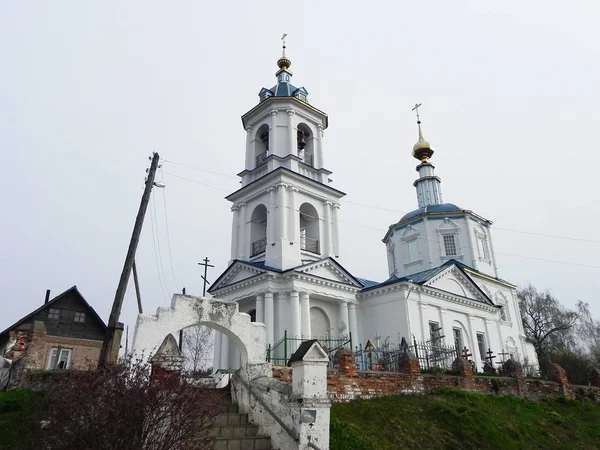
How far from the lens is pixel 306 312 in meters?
19.2

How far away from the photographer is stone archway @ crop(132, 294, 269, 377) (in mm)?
8533

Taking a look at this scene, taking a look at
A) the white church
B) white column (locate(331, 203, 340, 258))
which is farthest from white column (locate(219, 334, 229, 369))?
white column (locate(331, 203, 340, 258))

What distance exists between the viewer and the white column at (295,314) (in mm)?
18516

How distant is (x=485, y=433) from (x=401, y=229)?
25.3 m

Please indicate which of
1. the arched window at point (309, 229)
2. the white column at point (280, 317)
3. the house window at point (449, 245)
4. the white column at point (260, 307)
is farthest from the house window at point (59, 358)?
the house window at point (449, 245)

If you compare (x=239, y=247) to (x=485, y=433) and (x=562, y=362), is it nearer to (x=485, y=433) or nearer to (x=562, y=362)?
(x=485, y=433)

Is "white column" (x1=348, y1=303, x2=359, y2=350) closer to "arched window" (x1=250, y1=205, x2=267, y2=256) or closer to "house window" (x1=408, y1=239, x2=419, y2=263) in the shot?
"arched window" (x1=250, y1=205, x2=267, y2=256)

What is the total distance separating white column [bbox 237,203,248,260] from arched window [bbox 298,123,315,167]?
4.12 meters

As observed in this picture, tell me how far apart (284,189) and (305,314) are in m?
5.91

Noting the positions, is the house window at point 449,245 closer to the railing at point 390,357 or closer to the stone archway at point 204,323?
the railing at point 390,357

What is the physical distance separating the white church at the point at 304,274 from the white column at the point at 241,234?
0.05 m

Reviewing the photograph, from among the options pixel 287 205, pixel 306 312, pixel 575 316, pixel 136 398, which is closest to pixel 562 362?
pixel 306 312

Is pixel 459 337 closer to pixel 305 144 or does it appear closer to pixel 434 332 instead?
pixel 434 332

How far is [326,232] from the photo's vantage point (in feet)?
74.6
